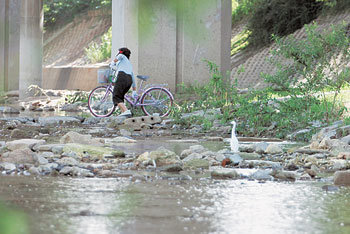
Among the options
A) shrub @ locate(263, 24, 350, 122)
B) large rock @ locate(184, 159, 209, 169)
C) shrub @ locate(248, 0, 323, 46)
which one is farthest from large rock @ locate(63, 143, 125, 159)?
shrub @ locate(248, 0, 323, 46)

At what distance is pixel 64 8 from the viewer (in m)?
43.7

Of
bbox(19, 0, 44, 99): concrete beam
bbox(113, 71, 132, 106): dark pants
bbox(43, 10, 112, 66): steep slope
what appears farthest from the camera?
bbox(43, 10, 112, 66): steep slope

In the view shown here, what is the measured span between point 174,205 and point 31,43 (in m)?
20.6

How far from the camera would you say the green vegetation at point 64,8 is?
4181 centimetres

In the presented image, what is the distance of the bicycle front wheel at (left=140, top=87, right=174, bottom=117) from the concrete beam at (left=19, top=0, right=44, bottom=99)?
10.3 meters

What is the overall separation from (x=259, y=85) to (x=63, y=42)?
76.7ft

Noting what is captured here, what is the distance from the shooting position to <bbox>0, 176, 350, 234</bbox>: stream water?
3166mm

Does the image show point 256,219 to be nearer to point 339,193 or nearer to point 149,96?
point 339,193

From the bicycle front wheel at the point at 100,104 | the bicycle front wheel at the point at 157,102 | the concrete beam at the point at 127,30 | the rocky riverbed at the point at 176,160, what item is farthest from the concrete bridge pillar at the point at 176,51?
the rocky riverbed at the point at 176,160

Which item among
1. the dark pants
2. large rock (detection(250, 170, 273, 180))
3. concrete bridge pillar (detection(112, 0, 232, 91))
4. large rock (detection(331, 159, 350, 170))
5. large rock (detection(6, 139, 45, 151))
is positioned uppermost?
concrete bridge pillar (detection(112, 0, 232, 91))

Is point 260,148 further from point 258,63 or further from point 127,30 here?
point 258,63

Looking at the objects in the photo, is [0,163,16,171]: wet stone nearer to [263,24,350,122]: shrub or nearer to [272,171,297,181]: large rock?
[272,171,297,181]: large rock

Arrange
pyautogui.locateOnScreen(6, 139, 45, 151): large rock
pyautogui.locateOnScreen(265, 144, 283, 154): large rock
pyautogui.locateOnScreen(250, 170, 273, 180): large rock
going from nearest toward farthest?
pyautogui.locateOnScreen(250, 170, 273, 180): large rock → pyautogui.locateOnScreen(6, 139, 45, 151): large rock → pyautogui.locateOnScreen(265, 144, 283, 154): large rock

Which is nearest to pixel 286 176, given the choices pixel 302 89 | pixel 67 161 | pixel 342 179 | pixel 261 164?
pixel 342 179
